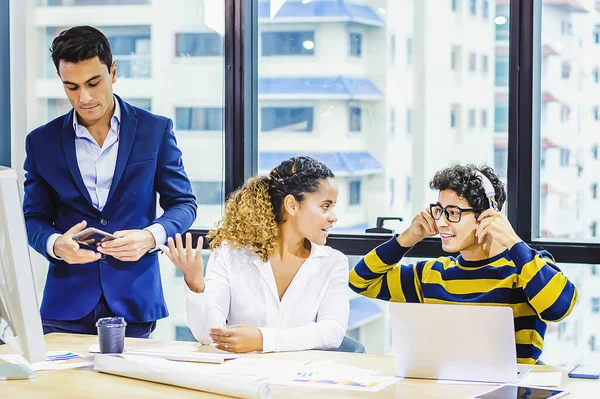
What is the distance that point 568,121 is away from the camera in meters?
3.57

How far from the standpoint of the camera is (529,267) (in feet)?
8.64

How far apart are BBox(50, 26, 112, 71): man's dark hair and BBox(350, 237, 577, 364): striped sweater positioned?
4.15 ft

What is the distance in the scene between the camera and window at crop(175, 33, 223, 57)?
4.07 m

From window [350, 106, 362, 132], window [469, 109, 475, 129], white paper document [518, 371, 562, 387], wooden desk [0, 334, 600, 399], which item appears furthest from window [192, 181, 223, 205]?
white paper document [518, 371, 562, 387]

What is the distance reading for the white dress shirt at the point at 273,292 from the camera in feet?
9.35

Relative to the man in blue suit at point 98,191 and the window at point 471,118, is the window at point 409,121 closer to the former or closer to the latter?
the window at point 471,118

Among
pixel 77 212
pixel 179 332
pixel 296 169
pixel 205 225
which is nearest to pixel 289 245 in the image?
pixel 296 169

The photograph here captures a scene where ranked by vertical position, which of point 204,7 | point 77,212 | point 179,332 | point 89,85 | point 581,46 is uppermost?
point 204,7

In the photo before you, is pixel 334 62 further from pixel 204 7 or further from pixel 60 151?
pixel 60 151

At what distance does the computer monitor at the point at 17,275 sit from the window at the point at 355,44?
2391 mm

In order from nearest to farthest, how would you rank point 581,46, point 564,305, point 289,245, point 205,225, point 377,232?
point 564,305 → point 289,245 → point 581,46 → point 377,232 → point 205,225

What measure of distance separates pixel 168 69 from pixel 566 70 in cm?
192

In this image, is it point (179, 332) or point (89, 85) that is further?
point (179, 332)

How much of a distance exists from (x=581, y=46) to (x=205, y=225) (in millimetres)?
1949
